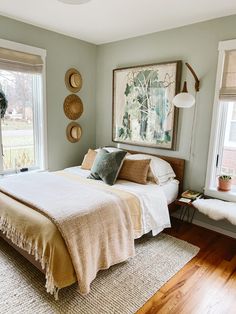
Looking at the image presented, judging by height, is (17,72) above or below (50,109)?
above

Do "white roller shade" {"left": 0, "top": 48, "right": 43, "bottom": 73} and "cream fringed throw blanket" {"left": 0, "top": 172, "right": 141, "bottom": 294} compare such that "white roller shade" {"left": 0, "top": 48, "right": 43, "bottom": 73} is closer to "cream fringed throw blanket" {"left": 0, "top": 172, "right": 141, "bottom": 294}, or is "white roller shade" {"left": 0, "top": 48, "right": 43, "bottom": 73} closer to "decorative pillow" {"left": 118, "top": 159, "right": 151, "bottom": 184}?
"cream fringed throw blanket" {"left": 0, "top": 172, "right": 141, "bottom": 294}

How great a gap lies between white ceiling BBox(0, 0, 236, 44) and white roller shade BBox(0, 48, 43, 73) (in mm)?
408

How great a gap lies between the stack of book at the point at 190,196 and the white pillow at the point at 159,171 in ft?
0.93

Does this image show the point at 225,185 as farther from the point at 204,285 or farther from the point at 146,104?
the point at 146,104

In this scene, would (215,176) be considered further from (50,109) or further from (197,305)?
(50,109)

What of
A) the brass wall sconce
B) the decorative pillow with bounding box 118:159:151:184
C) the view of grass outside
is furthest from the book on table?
the view of grass outside

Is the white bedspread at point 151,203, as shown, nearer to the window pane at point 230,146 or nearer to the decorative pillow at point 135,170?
the decorative pillow at point 135,170

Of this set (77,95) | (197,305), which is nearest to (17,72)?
(77,95)

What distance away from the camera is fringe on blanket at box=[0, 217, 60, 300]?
168 centimetres

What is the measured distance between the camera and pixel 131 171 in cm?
287

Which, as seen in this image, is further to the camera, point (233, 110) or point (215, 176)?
point (215, 176)

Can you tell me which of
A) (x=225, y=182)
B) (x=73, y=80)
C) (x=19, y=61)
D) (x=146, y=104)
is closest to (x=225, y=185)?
(x=225, y=182)

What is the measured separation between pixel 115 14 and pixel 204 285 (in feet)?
9.50

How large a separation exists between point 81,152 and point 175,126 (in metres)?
1.65
